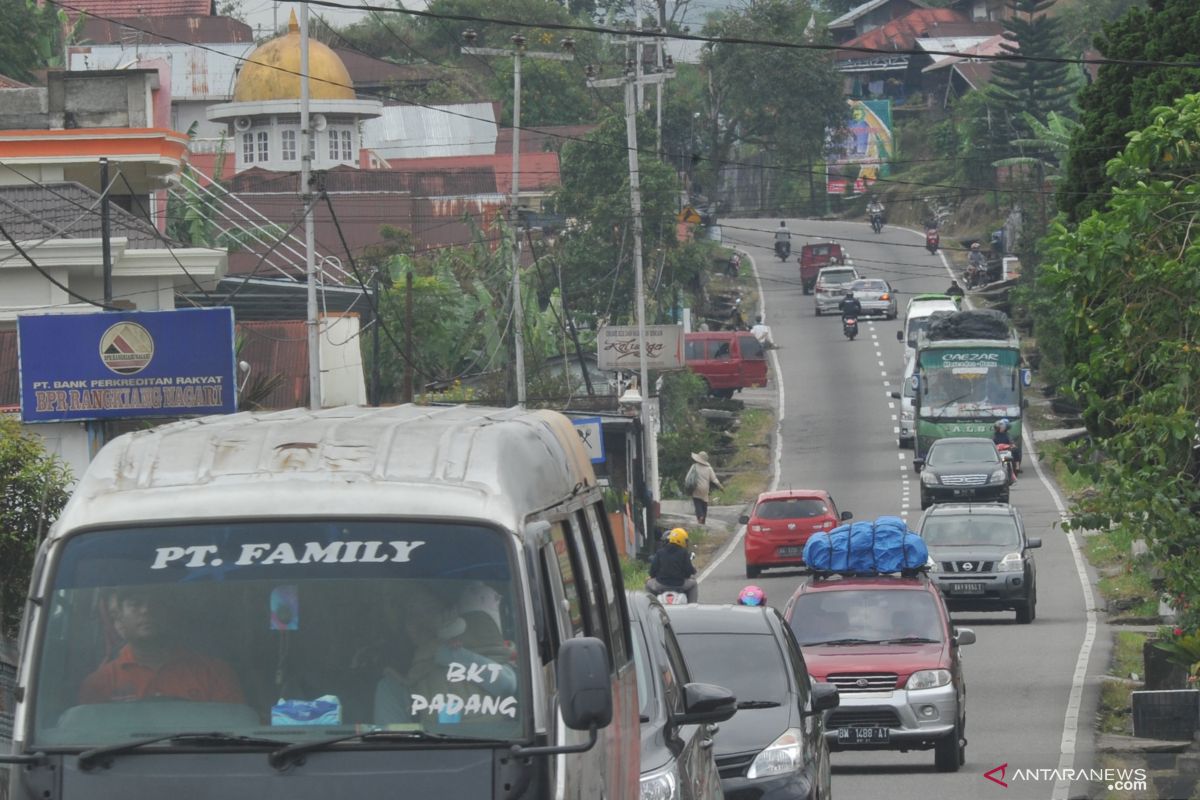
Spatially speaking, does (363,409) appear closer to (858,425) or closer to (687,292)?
(858,425)

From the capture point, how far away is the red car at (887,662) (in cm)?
1579

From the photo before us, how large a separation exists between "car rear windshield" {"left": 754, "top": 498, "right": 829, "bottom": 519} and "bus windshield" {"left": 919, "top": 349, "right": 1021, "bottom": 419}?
46.9 ft

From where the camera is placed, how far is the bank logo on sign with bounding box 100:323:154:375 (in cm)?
2541

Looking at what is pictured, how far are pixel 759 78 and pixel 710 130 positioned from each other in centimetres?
420

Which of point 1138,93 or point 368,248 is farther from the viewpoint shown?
point 368,248

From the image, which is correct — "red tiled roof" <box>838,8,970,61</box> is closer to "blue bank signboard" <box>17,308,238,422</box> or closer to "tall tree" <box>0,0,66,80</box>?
"tall tree" <box>0,0,66,80</box>

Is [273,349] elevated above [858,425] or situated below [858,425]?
above

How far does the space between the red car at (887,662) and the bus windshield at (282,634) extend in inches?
397

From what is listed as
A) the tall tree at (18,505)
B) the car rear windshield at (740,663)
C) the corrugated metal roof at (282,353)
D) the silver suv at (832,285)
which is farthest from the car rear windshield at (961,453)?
the silver suv at (832,285)

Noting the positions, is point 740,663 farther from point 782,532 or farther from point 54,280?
point 782,532

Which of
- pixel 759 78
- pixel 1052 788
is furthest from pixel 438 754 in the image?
pixel 759 78

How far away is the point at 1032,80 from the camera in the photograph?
88.2m

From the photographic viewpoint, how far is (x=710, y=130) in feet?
314

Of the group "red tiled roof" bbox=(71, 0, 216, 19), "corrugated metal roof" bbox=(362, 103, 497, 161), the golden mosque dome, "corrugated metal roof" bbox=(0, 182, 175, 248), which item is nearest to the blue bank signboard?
"corrugated metal roof" bbox=(0, 182, 175, 248)
